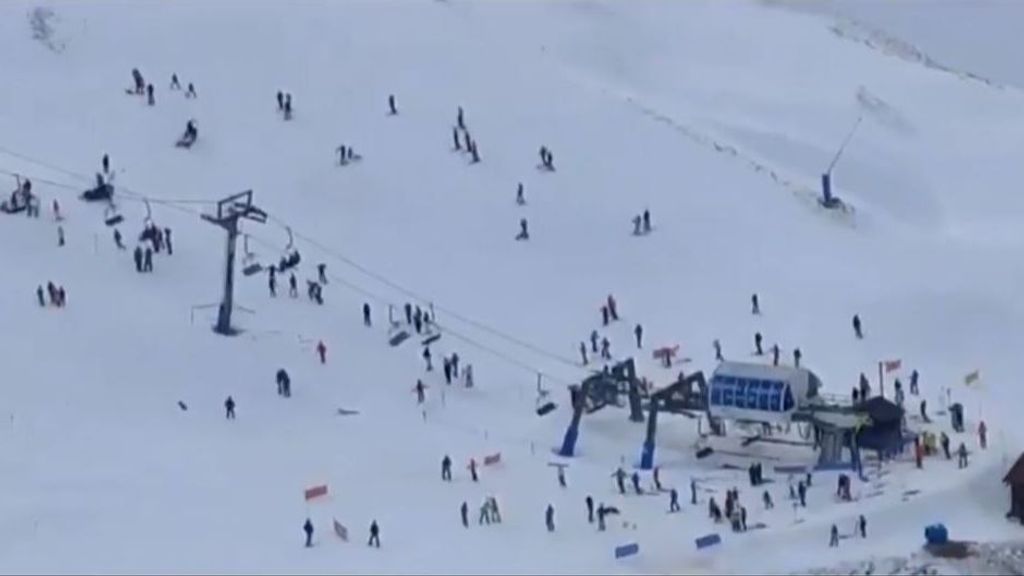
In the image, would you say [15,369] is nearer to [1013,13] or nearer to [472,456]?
[472,456]

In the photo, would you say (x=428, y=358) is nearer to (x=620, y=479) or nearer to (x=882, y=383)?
(x=620, y=479)

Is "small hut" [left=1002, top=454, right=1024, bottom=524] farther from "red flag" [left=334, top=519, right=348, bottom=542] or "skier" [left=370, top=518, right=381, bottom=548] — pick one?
"red flag" [left=334, top=519, right=348, bottom=542]

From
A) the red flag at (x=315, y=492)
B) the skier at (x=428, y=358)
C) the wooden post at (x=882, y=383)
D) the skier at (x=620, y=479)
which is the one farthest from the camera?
the skier at (x=428, y=358)

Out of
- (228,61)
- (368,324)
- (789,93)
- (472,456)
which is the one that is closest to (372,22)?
(228,61)

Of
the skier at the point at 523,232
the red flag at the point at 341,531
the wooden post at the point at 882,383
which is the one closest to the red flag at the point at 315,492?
the red flag at the point at 341,531

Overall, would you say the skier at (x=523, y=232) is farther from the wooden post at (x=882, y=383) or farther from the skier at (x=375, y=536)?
the skier at (x=375, y=536)

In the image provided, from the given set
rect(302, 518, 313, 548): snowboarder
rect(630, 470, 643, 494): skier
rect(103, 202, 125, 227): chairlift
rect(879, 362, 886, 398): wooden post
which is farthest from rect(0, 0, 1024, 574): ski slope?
rect(879, 362, 886, 398): wooden post

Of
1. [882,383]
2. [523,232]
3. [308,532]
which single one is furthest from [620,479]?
[523,232]
